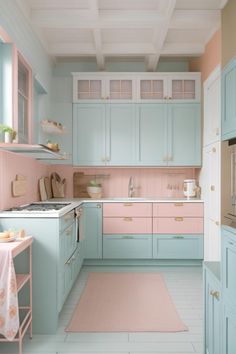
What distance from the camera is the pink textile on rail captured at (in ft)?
6.93

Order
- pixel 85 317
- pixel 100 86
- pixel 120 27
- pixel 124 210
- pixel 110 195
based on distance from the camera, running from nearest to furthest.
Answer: pixel 85 317, pixel 120 27, pixel 124 210, pixel 100 86, pixel 110 195

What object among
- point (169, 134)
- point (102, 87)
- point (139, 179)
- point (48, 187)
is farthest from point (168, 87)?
point (48, 187)

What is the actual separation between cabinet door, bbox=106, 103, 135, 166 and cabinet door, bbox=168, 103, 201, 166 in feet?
1.78

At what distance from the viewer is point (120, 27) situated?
12.3 feet

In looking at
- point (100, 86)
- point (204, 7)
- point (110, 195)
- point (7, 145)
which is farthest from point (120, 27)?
point (110, 195)

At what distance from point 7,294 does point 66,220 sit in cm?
111

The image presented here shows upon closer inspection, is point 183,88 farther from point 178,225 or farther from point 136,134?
point 178,225

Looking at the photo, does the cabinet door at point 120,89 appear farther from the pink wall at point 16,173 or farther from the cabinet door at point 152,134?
the pink wall at point 16,173

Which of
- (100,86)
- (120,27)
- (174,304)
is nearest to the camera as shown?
(174,304)

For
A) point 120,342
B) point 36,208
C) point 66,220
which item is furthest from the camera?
point 36,208

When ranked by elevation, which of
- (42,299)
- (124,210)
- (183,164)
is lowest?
(42,299)

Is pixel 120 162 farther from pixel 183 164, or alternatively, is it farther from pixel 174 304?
pixel 174 304

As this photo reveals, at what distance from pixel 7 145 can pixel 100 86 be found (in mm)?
2512

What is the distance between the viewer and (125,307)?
3168 millimetres
